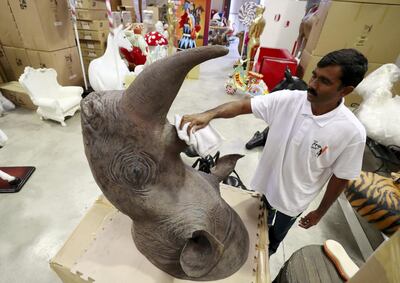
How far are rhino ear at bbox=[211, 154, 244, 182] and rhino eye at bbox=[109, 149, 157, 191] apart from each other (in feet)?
1.22

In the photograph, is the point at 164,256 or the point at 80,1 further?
the point at 80,1

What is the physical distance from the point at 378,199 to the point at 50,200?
7.87 feet

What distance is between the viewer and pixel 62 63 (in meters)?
3.04

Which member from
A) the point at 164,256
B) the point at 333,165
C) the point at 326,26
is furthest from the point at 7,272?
the point at 326,26

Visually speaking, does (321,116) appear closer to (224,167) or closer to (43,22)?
(224,167)

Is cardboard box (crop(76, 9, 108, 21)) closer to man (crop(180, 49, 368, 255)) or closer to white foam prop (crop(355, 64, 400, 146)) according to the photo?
man (crop(180, 49, 368, 255))

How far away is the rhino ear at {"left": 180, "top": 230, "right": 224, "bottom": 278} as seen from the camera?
2.15ft

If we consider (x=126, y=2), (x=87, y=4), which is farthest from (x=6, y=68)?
(x=126, y=2)

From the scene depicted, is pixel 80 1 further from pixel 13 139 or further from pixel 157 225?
pixel 157 225

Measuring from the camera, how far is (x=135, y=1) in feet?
17.4

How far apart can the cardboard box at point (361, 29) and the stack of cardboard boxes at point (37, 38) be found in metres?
3.21

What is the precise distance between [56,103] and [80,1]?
6.98ft

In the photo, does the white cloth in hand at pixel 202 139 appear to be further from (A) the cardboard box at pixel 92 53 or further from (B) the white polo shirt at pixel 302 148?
(A) the cardboard box at pixel 92 53

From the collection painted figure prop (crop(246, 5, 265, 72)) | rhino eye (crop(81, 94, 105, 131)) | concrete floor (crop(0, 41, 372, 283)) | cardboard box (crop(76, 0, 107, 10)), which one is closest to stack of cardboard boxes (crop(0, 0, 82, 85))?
concrete floor (crop(0, 41, 372, 283))
